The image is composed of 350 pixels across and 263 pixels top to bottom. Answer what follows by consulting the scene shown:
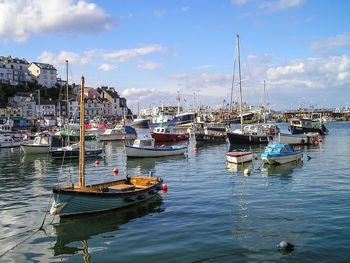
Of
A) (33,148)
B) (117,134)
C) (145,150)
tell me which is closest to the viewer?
(145,150)

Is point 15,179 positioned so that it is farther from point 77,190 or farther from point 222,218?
point 222,218

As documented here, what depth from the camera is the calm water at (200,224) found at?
13539 millimetres

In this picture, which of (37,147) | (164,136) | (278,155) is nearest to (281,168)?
(278,155)

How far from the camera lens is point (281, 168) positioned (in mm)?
34344

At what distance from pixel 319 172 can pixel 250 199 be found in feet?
44.5

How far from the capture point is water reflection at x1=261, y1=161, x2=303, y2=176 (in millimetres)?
31578

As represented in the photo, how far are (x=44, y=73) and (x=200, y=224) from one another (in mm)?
153969

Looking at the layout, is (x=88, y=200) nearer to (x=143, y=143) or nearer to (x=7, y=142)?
(x=143, y=143)

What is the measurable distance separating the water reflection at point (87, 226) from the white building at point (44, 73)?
14746 cm

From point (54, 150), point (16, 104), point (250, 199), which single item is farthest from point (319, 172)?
point (16, 104)

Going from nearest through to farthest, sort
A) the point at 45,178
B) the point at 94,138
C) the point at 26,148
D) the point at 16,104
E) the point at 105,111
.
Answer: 1. the point at 45,178
2. the point at 26,148
3. the point at 94,138
4. the point at 16,104
5. the point at 105,111

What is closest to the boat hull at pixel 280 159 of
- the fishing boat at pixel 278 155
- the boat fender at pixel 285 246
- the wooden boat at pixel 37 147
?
the fishing boat at pixel 278 155

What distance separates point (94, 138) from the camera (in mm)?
86938

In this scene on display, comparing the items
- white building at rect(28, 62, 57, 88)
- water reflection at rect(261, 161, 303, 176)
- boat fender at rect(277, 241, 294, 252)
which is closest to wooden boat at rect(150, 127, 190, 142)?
water reflection at rect(261, 161, 303, 176)
